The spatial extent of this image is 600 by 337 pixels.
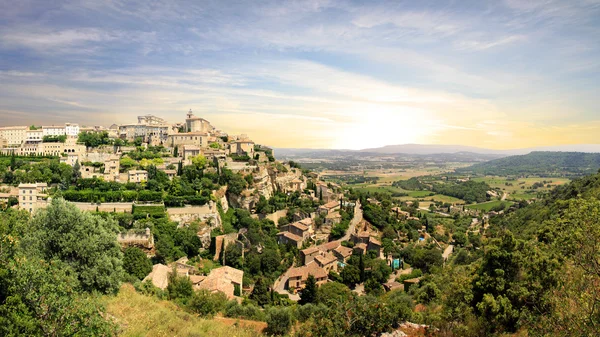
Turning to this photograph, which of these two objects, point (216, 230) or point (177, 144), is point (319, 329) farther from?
point (177, 144)

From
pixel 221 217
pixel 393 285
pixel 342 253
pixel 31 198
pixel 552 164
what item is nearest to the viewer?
pixel 393 285

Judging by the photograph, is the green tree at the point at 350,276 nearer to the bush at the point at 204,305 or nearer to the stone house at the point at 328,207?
the stone house at the point at 328,207

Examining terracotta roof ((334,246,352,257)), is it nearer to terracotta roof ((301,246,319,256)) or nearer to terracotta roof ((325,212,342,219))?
terracotta roof ((301,246,319,256))

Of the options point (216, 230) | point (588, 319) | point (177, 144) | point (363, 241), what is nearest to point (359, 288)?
point (363, 241)

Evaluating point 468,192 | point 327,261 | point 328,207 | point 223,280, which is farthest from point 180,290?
point 468,192

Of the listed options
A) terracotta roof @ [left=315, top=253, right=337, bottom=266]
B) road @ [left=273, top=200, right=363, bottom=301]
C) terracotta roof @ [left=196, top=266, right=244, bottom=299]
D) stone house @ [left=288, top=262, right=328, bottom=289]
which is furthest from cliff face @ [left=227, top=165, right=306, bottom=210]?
terracotta roof @ [left=196, top=266, right=244, bottom=299]

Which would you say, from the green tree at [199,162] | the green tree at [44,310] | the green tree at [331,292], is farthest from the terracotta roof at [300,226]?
the green tree at [44,310]

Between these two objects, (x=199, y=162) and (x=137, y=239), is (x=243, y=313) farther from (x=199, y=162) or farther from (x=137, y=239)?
(x=199, y=162)
